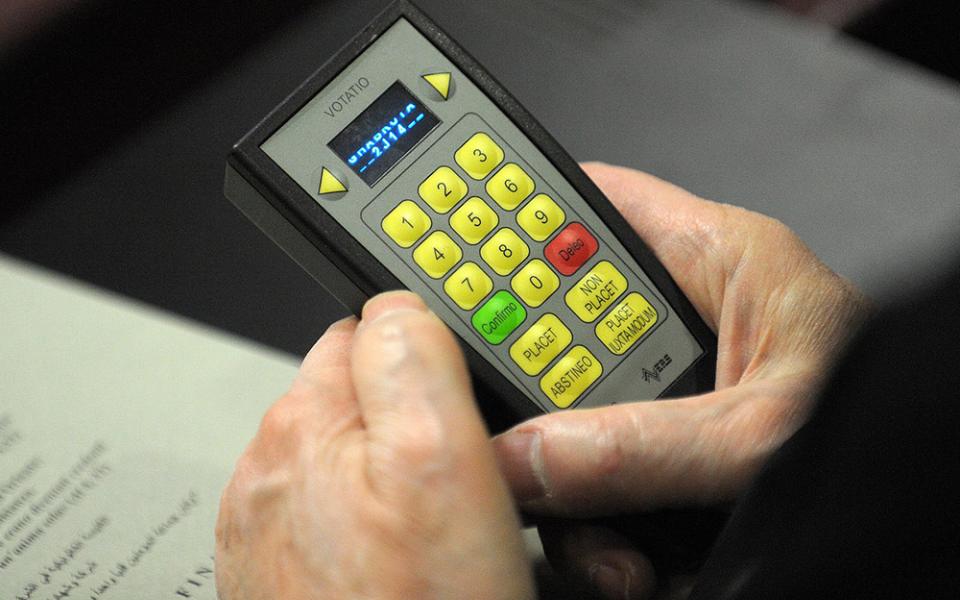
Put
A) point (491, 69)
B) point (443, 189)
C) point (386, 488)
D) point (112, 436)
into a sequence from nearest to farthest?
point (386, 488)
point (443, 189)
point (112, 436)
point (491, 69)

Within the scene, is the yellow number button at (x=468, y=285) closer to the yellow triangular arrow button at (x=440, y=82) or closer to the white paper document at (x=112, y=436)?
the yellow triangular arrow button at (x=440, y=82)

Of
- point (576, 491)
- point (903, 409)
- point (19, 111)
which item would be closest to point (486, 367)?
point (576, 491)

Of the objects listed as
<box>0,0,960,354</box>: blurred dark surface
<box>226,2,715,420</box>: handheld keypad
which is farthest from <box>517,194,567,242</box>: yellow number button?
<box>0,0,960,354</box>: blurred dark surface

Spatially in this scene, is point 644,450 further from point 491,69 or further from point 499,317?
point 491,69

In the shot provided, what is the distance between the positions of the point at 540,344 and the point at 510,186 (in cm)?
6

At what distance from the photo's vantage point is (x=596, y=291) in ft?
1.42

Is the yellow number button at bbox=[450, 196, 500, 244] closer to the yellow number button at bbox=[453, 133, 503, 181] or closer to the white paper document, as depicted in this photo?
the yellow number button at bbox=[453, 133, 503, 181]

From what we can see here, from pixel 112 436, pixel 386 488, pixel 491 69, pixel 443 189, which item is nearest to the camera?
pixel 386 488

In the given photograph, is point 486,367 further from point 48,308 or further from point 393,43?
point 48,308

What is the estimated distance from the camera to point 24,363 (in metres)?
0.59

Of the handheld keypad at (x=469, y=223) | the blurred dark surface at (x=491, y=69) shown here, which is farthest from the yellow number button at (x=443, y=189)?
the blurred dark surface at (x=491, y=69)

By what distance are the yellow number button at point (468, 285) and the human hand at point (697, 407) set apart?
64mm

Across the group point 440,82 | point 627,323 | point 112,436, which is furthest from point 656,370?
point 112,436

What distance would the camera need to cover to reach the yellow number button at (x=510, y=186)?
429mm
